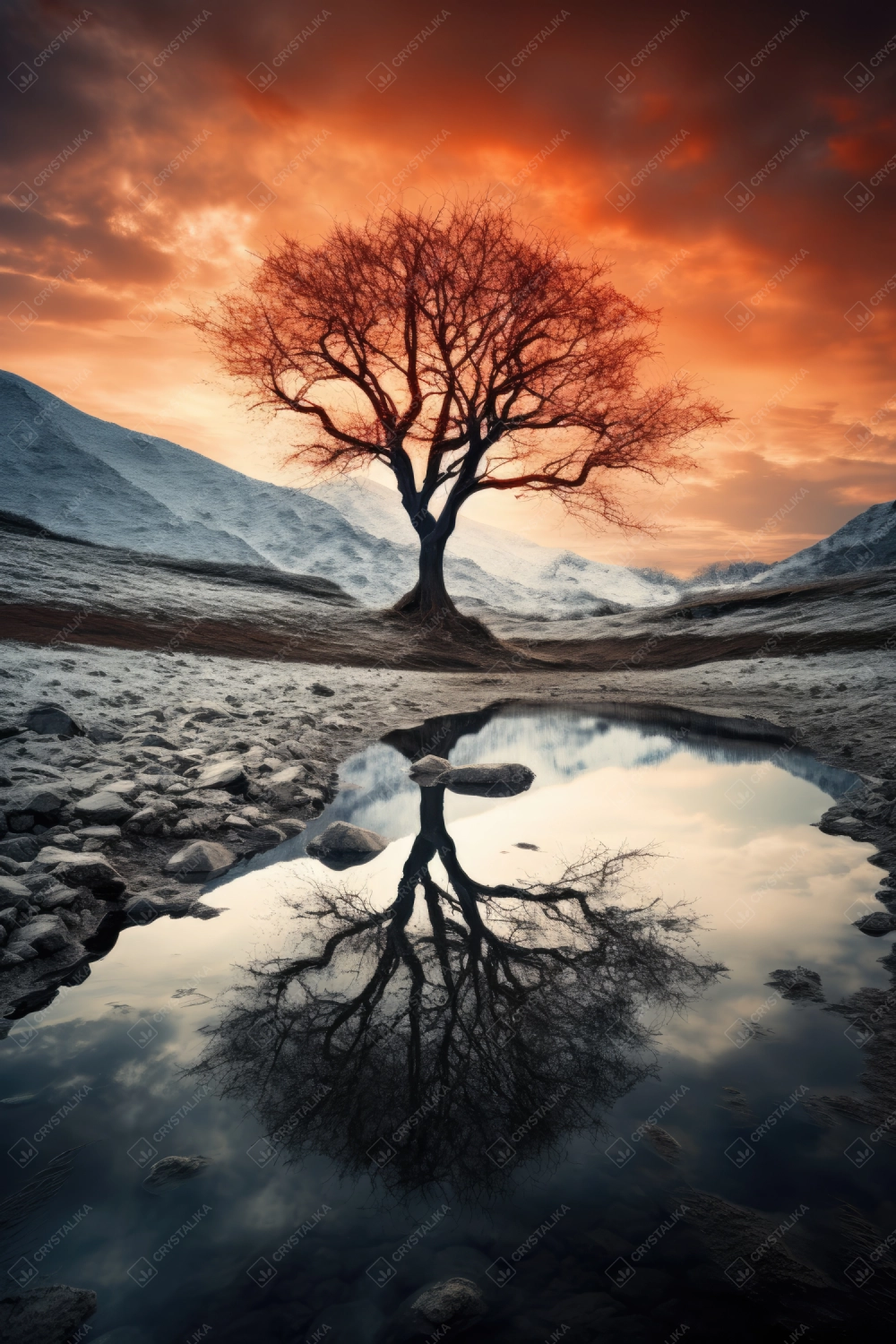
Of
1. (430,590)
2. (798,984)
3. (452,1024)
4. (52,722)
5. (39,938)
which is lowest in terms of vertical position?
(39,938)

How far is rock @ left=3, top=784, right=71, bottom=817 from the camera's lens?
173 inches

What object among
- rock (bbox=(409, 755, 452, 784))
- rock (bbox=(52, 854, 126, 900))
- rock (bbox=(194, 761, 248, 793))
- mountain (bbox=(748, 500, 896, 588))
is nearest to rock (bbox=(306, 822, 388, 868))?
rock (bbox=(194, 761, 248, 793))

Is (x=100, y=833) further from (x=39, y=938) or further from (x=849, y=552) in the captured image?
(x=849, y=552)

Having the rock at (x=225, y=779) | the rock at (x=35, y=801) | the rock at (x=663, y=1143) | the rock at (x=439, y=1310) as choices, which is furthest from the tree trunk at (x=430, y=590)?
the rock at (x=439, y=1310)

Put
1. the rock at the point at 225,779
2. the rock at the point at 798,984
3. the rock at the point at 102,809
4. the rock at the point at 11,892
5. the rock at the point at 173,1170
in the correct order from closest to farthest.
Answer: the rock at the point at 173,1170, the rock at the point at 798,984, the rock at the point at 11,892, the rock at the point at 102,809, the rock at the point at 225,779

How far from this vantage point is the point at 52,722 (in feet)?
20.6

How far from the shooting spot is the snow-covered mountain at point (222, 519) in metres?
51.2

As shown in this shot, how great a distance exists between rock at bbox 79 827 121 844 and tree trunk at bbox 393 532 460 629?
61.4 ft

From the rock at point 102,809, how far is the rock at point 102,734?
1738mm

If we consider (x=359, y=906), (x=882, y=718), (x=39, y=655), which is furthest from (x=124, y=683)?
(x=882, y=718)

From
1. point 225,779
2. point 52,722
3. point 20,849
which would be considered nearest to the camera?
point 20,849

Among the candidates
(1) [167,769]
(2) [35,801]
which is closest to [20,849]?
(2) [35,801]

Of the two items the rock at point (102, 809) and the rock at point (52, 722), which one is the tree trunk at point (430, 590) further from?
the rock at point (102, 809)

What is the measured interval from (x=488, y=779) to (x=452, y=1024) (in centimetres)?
403
